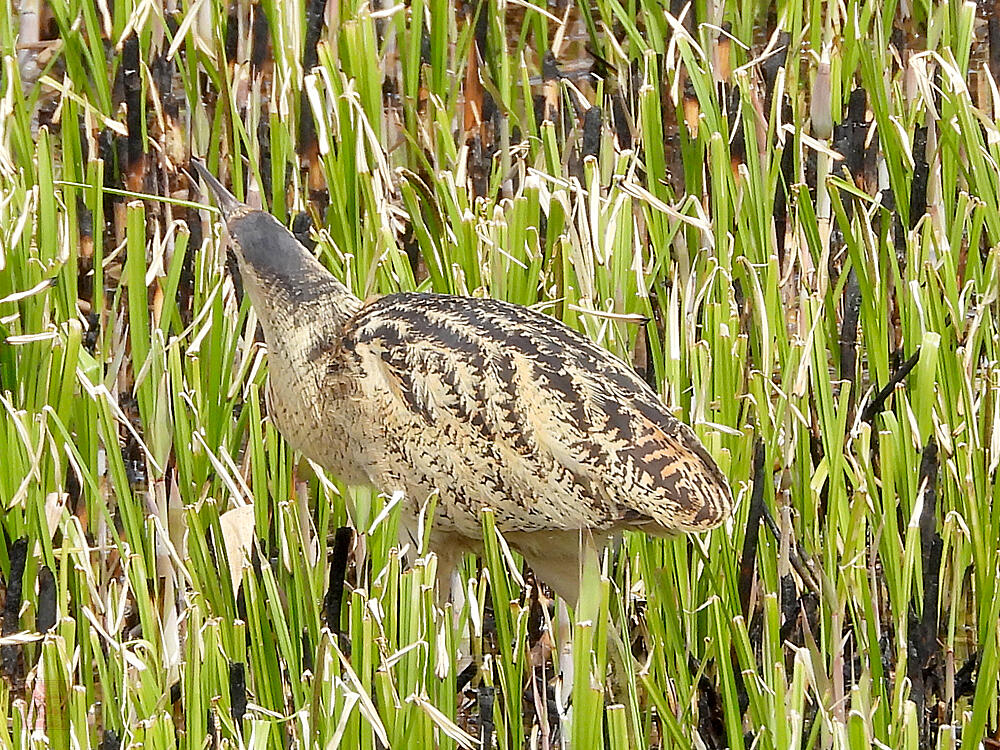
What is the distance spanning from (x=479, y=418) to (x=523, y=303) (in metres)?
0.41

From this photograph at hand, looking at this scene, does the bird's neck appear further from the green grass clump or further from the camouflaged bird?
the green grass clump

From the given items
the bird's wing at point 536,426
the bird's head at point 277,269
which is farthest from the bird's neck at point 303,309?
the bird's wing at point 536,426

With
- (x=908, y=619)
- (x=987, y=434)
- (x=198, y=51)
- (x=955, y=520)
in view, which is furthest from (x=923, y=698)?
(x=198, y=51)

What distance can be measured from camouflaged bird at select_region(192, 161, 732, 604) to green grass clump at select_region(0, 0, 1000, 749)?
0.26ft

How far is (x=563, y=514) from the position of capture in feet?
5.73

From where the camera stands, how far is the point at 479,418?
1.73 m

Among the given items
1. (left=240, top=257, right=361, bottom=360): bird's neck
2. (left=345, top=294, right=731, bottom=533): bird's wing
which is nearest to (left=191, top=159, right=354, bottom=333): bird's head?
(left=240, top=257, right=361, bottom=360): bird's neck

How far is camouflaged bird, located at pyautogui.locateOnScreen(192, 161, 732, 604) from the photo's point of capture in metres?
1.71

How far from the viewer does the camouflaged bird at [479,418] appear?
1708mm

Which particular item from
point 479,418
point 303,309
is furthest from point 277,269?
point 479,418

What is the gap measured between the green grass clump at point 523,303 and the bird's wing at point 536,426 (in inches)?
3.8

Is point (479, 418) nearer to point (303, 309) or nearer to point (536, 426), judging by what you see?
point (536, 426)

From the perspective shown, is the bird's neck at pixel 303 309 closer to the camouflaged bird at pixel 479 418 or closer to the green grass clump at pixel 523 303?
the camouflaged bird at pixel 479 418

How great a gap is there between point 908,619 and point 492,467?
0.51 metres
